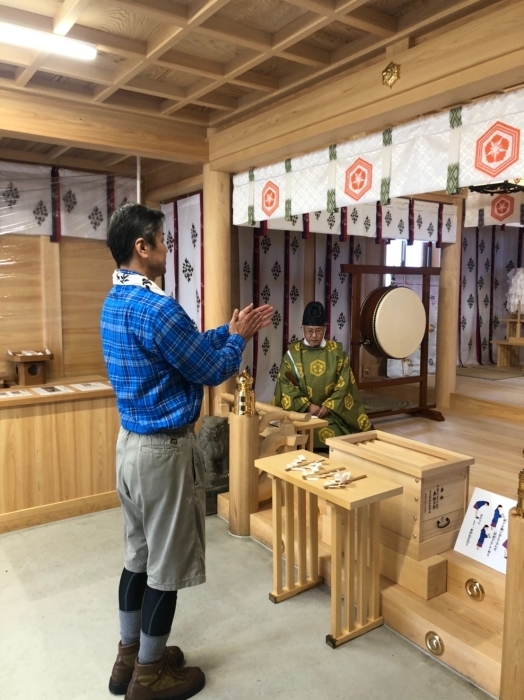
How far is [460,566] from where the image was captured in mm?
2576

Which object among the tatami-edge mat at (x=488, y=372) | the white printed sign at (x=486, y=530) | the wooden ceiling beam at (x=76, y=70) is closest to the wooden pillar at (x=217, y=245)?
the wooden ceiling beam at (x=76, y=70)

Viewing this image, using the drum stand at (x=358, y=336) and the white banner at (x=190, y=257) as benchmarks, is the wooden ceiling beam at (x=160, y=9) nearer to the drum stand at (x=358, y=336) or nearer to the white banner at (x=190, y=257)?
the white banner at (x=190, y=257)

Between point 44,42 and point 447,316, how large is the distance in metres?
4.59

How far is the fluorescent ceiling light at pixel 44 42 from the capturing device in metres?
2.56

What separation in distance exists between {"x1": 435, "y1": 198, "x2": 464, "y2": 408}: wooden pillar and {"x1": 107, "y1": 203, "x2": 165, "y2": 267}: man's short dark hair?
4.59 meters

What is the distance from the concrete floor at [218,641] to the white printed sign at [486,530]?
0.52 m

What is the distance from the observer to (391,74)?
2701mm

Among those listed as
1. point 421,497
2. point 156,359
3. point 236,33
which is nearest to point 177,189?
point 236,33

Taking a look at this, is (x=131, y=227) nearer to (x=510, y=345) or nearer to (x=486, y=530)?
(x=486, y=530)

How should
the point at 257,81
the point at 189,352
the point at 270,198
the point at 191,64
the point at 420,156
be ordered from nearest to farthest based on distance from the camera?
the point at 189,352 < the point at 420,156 < the point at 191,64 < the point at 257,81 < the point at 270,198

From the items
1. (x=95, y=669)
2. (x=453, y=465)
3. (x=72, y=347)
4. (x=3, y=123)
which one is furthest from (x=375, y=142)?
(x=72, y=347)

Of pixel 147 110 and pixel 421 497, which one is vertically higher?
pixel 147 110

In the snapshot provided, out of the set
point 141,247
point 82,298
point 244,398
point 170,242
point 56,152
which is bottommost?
point 244,398

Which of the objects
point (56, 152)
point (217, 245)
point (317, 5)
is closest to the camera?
point (317, 5)
